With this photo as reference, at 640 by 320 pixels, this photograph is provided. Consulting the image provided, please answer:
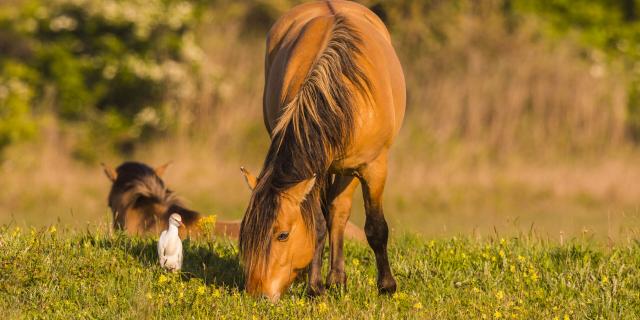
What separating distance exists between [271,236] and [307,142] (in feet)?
2.16

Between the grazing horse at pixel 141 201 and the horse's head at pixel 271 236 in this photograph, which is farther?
the grazing horse at pixel 141 201

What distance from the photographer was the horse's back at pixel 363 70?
719 cm

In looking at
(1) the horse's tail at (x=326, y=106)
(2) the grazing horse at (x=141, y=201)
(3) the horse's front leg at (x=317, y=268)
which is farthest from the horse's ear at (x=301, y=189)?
(2) the grazing horse at (x=141, y=201)

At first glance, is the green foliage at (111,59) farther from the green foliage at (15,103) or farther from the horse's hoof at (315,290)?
the horse's hoof at (315,290)

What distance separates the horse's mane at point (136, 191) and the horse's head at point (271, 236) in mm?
3686

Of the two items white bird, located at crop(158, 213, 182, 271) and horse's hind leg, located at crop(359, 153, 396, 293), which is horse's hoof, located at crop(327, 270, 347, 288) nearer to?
horse's hind leg, located at crop(359, 153, 396, 293)

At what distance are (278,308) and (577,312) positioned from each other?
1970 millimetres

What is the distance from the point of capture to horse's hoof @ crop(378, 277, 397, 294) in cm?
739

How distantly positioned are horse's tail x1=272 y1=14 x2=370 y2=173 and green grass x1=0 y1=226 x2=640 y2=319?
1.05m

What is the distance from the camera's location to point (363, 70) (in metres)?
7.36

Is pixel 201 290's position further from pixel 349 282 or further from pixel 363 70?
pixel 363 70

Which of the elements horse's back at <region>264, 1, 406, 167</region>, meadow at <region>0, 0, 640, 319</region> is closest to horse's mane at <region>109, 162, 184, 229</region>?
horse's back at <region>264, 1, 406, 167</region>

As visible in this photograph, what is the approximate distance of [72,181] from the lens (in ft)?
61.8

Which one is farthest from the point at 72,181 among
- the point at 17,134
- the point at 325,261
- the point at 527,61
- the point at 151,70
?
the point at 325,261
